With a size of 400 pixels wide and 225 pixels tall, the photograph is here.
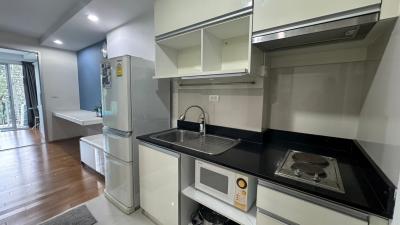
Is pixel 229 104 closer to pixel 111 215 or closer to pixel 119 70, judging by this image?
pixel 119 70

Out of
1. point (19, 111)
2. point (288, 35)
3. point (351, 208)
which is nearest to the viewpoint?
point (351, 208)

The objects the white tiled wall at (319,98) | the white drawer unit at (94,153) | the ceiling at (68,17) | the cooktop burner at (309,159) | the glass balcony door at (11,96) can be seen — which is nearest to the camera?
the cooktop burner at (309,159)

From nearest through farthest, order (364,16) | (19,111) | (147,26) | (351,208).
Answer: (351,208) < (364,16) < (147,26) < (19,111)

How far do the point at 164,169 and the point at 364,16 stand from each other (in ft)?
5.21

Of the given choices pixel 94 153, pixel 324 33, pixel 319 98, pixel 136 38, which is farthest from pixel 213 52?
pixel 94 153

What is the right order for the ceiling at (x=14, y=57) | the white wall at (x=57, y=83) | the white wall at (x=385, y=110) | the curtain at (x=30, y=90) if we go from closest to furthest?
1. the white wall at (x=385, y=110)
2. the white wall at (x=57, y=83)
3. the ceiling at (x=14, y=57)
4. the curtain at (x=30, y=90)

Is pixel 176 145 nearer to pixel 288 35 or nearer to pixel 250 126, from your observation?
pixel 250 126

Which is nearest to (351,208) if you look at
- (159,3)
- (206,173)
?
(206,173)

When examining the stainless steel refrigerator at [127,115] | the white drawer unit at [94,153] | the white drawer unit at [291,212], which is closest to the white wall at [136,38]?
the stainless steel refrigerator at [127,115]

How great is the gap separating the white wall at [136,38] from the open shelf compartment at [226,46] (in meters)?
1.07

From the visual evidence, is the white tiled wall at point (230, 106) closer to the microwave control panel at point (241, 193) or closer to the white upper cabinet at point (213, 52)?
the white upper cabinet at point (213, 52)

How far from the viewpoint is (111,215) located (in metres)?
1.80

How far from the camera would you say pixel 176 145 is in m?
1.46

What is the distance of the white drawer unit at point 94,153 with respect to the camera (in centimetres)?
246
